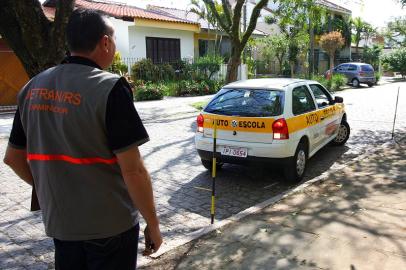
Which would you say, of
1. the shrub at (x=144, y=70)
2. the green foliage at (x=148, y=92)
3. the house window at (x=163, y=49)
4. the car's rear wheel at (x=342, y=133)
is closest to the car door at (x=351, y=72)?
the house window at (x=163, y=49)

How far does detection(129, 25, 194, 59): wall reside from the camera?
22.0 metres

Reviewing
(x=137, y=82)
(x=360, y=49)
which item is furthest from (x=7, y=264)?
(x=360, y=49)

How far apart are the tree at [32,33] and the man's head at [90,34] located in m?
1.63

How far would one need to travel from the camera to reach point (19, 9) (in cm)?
356

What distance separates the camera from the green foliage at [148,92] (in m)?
18.0

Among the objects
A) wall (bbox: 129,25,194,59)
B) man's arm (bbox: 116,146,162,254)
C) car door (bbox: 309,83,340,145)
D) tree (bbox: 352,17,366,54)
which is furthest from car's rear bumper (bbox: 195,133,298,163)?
tree (bbox: 352,17,366,54)

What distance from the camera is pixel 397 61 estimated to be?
38.0 metres

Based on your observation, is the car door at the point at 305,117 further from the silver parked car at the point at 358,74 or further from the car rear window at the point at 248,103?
the silver parked car at the point at 358,74

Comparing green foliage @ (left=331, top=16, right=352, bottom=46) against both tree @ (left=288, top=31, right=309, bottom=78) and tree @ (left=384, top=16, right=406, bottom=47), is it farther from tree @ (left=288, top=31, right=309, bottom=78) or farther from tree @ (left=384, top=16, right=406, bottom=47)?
tree @ (left=288, top=31, right=309, bottom=78)

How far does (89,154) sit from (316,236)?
10.6ft

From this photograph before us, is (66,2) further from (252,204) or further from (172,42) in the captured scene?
(172,42)

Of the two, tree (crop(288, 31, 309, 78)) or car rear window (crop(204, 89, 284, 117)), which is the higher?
tree (crop(288, 31, 309, 78))

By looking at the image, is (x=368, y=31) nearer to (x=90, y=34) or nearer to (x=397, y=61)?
(x=397, y=61)

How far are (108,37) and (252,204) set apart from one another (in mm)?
4182
